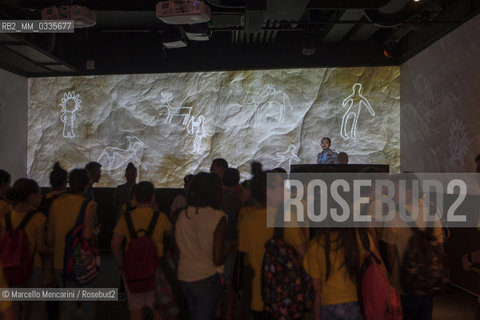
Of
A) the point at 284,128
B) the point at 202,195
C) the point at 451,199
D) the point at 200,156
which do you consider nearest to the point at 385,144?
the point at 284,128

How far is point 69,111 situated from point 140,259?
6262 mm

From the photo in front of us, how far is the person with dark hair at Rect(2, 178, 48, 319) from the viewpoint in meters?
3.08

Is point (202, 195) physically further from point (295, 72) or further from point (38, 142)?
point (38, 142)

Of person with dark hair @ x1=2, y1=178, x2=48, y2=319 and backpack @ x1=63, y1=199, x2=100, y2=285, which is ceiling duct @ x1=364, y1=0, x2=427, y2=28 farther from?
person with dark hair @ x1=2, y1=178, x2=48, y2=319

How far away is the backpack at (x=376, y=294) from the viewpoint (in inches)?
84.4

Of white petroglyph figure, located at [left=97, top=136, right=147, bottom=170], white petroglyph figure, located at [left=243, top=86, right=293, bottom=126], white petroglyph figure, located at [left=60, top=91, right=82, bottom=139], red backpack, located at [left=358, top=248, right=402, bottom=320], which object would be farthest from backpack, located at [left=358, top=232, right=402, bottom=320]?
white petroglyph figure, located at [left=60, top=91, right=82, bottom=139]

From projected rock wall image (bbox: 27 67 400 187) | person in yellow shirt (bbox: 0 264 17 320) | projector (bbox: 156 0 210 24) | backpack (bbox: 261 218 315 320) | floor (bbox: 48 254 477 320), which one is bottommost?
floor (bbox: 48 254 477 320)

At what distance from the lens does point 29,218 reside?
3.11m

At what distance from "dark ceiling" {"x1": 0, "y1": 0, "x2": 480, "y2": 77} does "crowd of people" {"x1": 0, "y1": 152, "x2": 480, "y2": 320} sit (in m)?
3.49

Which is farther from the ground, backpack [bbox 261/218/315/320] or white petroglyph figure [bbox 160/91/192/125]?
white petroglyph figure [bbox 160/91/192/125]

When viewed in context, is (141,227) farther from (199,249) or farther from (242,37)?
(242,37)

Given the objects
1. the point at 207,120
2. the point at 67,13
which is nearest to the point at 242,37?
the point at 207,120

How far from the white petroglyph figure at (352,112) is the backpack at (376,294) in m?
6.00

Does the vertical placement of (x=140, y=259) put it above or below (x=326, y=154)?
below
